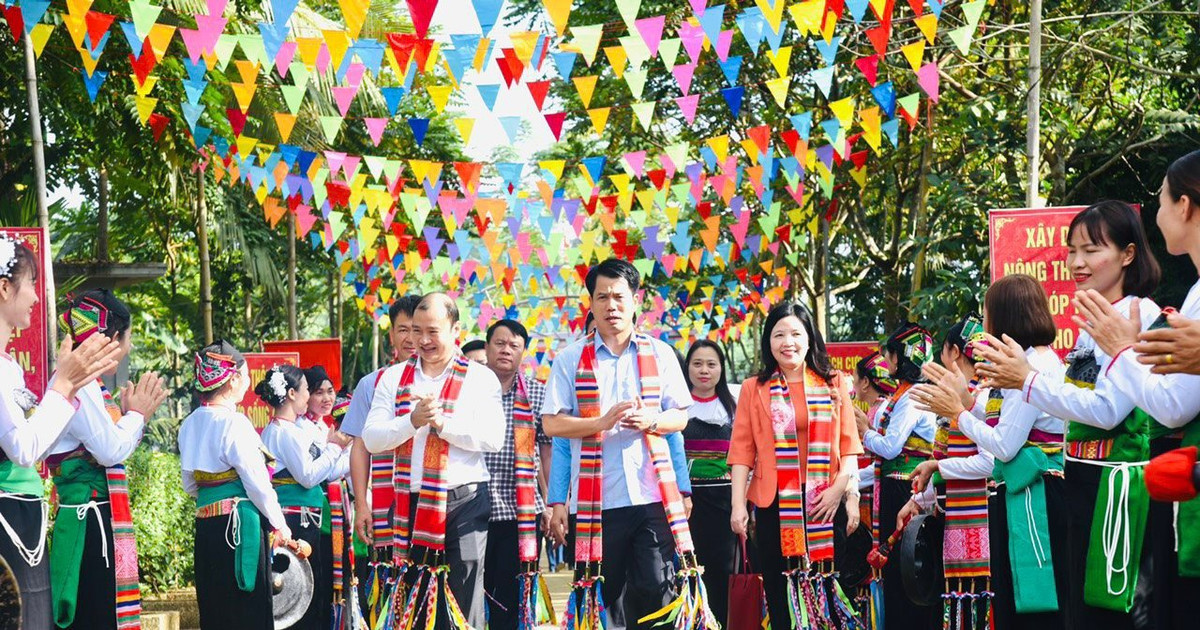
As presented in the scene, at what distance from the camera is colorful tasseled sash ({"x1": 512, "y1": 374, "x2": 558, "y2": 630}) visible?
7637 millimetres

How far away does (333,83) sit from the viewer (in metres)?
16.7

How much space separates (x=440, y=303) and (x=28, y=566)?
98.4 inches

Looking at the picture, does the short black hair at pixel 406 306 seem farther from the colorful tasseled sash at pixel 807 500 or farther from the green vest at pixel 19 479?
the green vest at pixel 19 479

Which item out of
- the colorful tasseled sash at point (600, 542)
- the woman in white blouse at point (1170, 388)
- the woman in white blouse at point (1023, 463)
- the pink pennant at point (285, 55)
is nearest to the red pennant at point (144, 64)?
the pink pennant at point (285, 55)

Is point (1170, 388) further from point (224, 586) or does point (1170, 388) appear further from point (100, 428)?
point (224, 586)

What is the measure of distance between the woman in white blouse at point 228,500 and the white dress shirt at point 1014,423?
408 centimetres

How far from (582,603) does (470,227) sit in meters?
24.9

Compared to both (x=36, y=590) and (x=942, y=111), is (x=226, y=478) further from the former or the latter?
(x=942, y=111)

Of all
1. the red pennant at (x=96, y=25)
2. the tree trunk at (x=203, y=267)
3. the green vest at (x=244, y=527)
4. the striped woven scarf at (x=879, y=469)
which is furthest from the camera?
the tree trunk at (x=203, y=267)

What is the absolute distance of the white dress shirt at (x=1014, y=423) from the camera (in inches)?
233

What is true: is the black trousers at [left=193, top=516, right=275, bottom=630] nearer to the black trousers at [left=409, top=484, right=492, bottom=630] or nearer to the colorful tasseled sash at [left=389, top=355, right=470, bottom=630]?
the colorful tasseled sash at [left=389, top=355, right=470, bottom=630]

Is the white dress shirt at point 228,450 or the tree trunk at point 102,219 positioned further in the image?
the tree trunk at point 102,219

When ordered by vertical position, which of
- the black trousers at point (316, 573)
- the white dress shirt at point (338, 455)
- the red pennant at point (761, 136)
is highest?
the red pennant at point (761, 136)

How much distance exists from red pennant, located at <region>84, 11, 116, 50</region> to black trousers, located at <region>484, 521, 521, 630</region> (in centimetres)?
463
